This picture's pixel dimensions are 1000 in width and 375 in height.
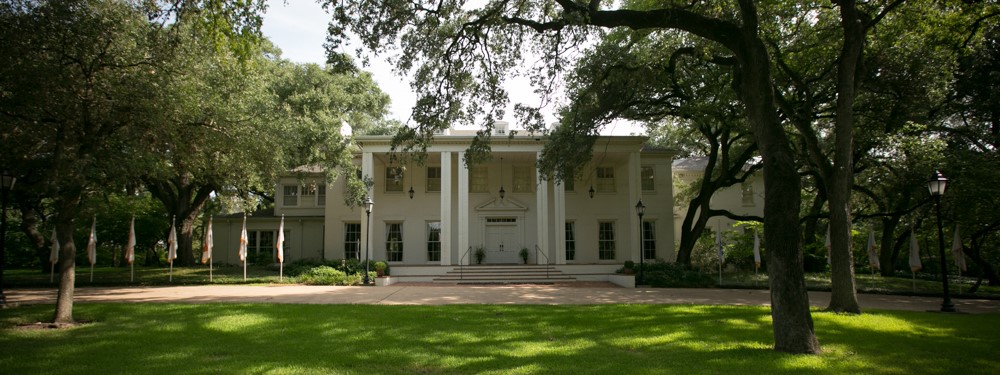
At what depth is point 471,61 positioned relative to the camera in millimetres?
11039

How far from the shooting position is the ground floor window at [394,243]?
2495cm

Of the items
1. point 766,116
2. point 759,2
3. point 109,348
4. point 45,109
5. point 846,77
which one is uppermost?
point 759,2

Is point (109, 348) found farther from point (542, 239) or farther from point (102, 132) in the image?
point (542, 239)

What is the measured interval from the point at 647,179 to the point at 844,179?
583 inches

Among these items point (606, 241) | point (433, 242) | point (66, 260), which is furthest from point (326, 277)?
point (606, 241)

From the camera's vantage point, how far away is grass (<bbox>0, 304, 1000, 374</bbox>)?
6.50 metres

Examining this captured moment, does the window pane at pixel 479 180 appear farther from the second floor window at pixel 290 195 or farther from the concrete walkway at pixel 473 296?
the second floor window at pixel 290 195

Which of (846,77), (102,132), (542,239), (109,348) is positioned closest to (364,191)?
(542,239)

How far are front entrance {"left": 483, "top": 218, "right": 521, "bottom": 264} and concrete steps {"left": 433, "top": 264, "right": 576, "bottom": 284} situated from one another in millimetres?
2512

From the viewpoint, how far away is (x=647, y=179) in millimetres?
26062

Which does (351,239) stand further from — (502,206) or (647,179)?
(647,179)

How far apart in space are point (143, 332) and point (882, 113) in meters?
19.8

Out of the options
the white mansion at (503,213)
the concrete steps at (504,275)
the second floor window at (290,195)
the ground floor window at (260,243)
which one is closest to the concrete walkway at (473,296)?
the concrete steps at (504,275)

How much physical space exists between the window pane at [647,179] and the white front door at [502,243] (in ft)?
21.4
